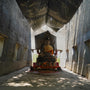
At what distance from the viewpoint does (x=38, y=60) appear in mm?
10148

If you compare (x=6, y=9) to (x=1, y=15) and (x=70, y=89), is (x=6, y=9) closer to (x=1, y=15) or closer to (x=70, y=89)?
(x=1, y=15)

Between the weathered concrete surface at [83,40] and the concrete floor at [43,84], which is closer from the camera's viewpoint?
the concrete floor at [43,84]

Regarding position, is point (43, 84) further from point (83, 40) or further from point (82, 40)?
point (82, 40)

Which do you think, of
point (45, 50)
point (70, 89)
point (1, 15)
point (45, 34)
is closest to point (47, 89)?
point (70, 89)

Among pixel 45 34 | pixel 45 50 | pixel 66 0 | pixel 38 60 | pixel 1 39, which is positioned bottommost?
pixel 38 60

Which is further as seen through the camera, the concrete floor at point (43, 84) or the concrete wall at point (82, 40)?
the concrete wall at point (82, 40)

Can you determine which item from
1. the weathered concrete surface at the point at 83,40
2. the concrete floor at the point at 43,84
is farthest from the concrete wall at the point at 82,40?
the concrete floor at the point at 43,84

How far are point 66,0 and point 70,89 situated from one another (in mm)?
6813

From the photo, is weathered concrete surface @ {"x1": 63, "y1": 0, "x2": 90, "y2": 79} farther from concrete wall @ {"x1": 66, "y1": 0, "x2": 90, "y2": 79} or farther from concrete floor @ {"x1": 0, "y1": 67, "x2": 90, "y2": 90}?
concrete floor @ {"x1": 0, "y1": 67, "x2": 90, "y2": 90}

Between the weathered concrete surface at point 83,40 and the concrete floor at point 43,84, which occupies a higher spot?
the weathered concrete surface at point 83,40

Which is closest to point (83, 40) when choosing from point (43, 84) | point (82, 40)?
point (82, 40)

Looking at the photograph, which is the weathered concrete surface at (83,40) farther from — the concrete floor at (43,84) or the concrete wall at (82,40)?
the concrete floor at (43,84)

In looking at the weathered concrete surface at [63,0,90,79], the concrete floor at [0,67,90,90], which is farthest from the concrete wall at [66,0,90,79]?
the concrete floor at [0,67,90,90]

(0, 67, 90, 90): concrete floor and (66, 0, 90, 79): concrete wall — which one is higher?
(66, 0, 90, 79): concrete wall
